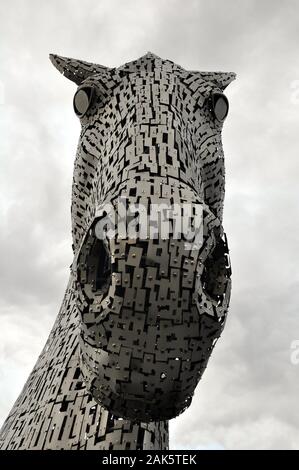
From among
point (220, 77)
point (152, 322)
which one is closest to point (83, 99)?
point (220, 77)

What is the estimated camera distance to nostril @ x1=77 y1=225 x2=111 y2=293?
2053 mm

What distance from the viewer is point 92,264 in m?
2.08

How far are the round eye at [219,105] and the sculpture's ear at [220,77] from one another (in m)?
0.34

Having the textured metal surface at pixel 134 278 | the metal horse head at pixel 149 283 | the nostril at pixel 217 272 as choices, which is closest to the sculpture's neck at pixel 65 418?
the textured metal surface at pixel 134 278

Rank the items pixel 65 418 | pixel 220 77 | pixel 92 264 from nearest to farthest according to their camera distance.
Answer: pixel 92 264
pixel 65 418
pixel 220 77

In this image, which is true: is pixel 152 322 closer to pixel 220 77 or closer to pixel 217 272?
pixel 217 272

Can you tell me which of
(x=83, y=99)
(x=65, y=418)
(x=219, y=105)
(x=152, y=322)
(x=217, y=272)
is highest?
(x=219, y=105)

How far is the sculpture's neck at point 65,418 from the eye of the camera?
2.53 m

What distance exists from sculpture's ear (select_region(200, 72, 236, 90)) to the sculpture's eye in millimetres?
891

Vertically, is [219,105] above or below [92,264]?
above

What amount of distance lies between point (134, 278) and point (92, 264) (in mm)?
313

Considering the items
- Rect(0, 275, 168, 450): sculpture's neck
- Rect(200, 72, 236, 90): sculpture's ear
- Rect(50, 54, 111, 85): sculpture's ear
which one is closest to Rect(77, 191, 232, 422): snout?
Rect(0, 275, 168, 450): sculpture's neck

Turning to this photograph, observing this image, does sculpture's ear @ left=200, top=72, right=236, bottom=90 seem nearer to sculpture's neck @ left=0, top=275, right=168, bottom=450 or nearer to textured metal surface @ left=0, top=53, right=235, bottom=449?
textured metal surface @ left=0, top=53, right=235, bottom=449
